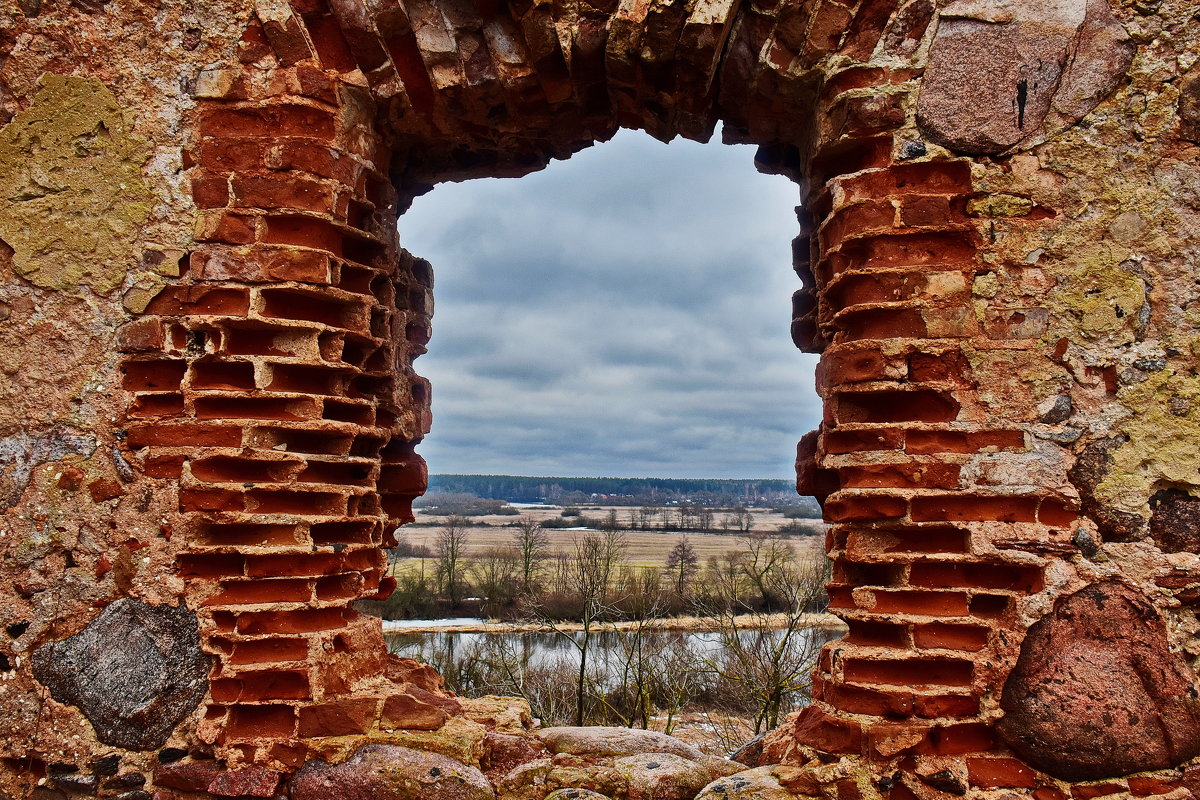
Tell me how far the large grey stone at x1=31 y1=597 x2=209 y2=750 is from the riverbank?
13.6m

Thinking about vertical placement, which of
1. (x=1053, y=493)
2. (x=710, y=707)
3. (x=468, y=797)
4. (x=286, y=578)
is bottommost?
(x=710, y=707)

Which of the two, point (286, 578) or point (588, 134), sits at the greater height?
point (588, 134)

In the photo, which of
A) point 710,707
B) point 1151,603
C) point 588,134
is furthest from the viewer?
point 710,707

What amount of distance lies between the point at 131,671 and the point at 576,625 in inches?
815

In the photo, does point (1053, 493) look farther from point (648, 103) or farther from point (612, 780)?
point (648, 103)

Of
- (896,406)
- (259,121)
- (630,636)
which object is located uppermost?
(259,121)

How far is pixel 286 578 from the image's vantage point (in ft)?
7.77

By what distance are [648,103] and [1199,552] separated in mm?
2127

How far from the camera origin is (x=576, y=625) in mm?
22312

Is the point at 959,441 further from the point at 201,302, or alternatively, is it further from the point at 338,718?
→ the point at 201,302

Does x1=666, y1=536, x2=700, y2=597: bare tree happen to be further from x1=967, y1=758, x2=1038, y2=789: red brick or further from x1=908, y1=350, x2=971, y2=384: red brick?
x1=908, y1=350, x2=971, y2=384: red brick

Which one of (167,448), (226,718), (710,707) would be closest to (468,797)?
(226,718)

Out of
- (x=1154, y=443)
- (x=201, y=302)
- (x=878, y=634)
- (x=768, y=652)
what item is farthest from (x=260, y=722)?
(x=768, y=652)

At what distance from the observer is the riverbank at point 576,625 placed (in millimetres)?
18031
